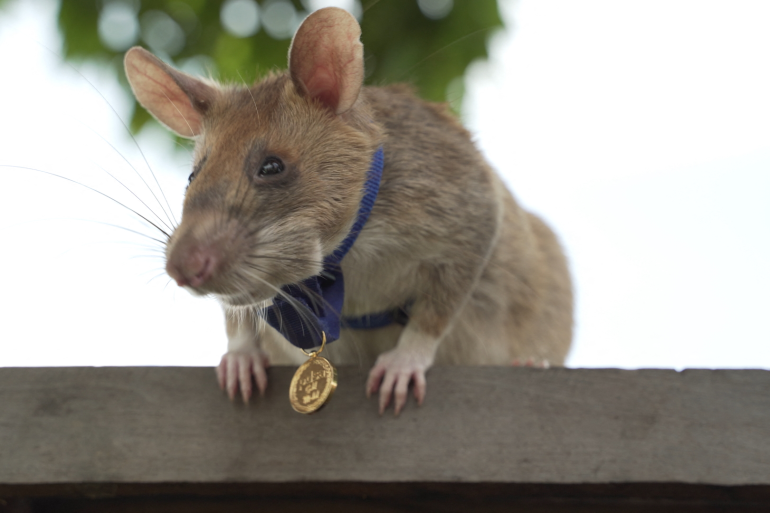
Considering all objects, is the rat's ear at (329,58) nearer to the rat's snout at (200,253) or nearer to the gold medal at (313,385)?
the rat's snout at (200,253)

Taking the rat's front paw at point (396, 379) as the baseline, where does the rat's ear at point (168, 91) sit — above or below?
above

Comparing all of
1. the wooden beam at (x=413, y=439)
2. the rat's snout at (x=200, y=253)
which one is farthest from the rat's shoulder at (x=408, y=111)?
the wooden beam at (x=413, y=439)

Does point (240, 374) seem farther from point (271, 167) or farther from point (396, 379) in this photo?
point (271, 167)

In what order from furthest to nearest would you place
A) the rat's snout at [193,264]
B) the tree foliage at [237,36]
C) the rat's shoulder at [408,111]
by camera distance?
the tree foliage at [237,36] → the rat's shoulder at [408,111] → the rat's snout at [193,264]

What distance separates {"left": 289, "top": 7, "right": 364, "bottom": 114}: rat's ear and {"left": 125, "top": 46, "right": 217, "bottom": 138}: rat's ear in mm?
324

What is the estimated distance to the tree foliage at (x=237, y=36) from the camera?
262 centimetres

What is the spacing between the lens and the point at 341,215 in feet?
5.65

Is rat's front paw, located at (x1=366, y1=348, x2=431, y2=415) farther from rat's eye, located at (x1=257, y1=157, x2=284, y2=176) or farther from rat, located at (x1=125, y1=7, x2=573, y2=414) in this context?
rat's eye, located at (x1=257, y1=157, x2=284, y2=176)

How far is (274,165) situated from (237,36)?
4.94 ft

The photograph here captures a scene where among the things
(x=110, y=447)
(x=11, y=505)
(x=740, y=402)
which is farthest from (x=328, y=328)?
(x=740, y=402)

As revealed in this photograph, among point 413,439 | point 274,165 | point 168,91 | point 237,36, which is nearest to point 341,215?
point 274,165

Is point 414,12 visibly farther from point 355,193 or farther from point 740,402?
point 740,402

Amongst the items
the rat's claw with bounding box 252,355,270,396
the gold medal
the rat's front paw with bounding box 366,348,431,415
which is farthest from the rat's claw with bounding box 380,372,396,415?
the rat's claw with bounding box 252,355,270,396

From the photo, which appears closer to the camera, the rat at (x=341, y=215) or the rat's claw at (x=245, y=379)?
the rat at (x=341, y=215)
